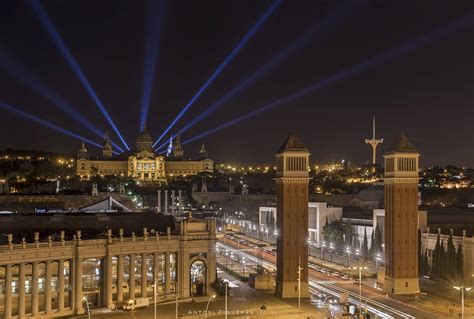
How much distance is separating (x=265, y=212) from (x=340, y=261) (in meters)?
51.4

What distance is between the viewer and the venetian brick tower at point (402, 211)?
82.3 meters

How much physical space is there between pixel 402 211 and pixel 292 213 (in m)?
13.8

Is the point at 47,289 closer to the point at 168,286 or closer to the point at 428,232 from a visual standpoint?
the point at 168,286

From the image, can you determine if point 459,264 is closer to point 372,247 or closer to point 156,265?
point 372,247

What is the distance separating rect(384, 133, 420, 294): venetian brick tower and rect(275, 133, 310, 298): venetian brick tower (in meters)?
10.7

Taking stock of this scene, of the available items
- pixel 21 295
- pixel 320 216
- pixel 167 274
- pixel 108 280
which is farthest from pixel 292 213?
pixel 320 216

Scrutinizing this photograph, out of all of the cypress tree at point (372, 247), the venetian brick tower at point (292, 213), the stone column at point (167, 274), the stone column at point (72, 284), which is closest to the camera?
the stone column at point (72, 284)

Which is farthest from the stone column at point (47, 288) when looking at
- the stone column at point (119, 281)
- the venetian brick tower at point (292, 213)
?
the venetian brick tower at point (292, 213)

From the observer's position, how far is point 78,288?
66.1m

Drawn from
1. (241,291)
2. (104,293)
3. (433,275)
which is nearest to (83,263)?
(104,293)

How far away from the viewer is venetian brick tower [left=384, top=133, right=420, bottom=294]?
3241 inches

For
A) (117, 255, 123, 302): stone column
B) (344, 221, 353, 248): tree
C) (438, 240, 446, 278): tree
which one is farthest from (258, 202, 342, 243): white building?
(117, 255, 123, 302): stone column

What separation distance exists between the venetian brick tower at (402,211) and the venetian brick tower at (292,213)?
1065cm

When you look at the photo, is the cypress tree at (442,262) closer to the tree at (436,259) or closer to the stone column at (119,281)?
the tree at (436,259)
